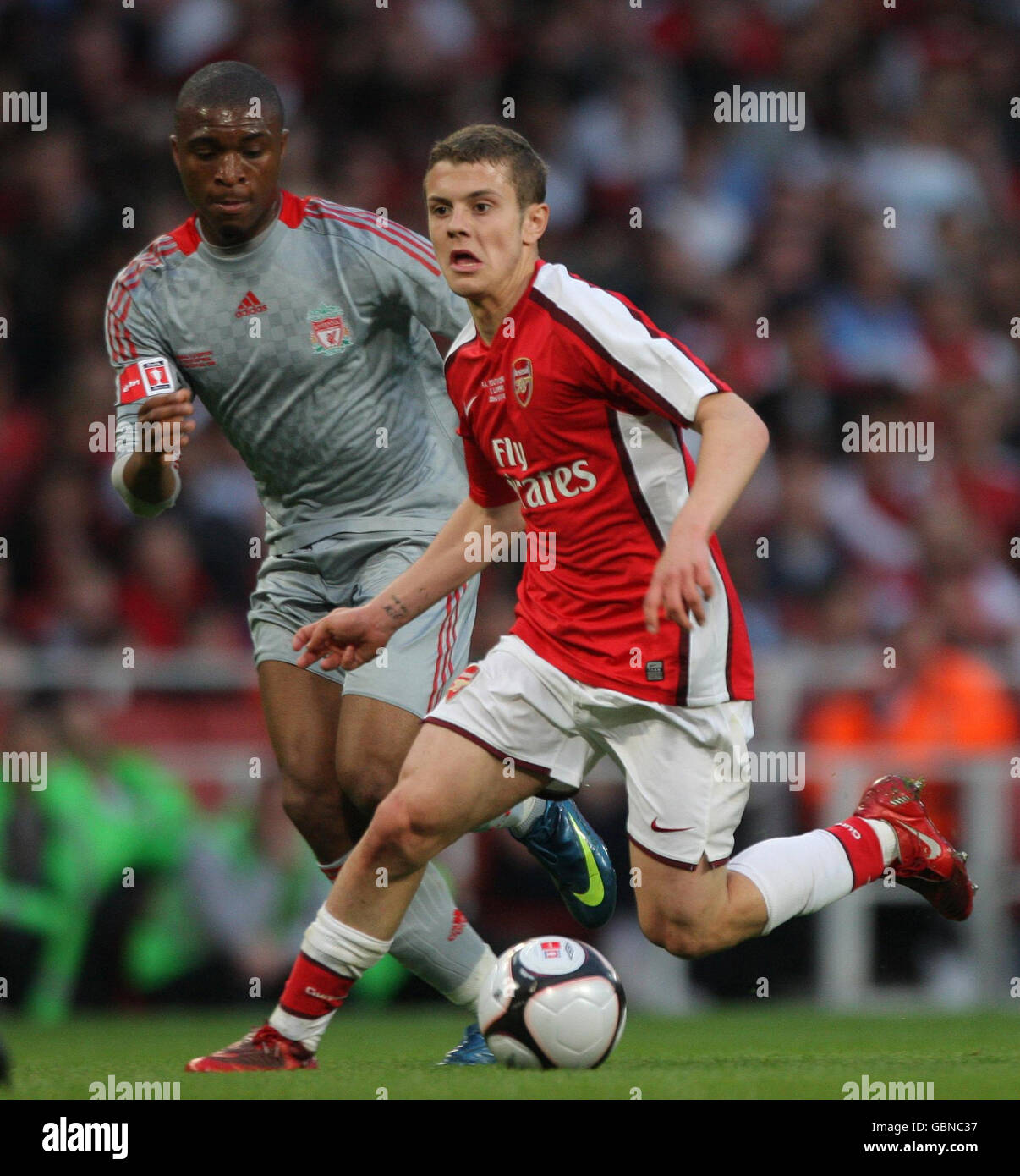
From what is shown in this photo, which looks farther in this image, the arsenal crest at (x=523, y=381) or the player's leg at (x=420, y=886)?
the player's leg at (x=420, y=886)

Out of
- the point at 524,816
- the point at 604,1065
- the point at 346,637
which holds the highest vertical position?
the point at 346,637

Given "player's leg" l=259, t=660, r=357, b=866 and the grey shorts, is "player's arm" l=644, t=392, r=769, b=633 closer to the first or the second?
the grey shorts

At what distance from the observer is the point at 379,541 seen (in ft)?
16.2

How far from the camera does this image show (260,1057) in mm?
4250

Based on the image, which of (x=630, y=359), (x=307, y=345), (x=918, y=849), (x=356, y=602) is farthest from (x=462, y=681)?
(x=918, y=849)

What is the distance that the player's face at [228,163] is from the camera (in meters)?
4.69

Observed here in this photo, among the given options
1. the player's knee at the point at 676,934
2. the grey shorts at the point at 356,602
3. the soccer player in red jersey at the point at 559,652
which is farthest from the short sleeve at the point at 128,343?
the player's knee at the point at 676,934

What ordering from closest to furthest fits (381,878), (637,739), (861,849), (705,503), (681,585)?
(681,585) → (705,503) → (381,878) → (637,739) → (861,849)

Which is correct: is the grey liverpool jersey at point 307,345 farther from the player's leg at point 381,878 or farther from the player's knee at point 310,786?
the player's leg at point 381,878

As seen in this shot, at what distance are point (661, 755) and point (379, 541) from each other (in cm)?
109

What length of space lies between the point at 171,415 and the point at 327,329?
27.8 inches

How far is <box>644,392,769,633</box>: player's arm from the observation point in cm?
357

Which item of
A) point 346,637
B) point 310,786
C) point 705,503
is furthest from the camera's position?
point 310,786

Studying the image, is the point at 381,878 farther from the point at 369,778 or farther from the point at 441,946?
the point at 441,946
